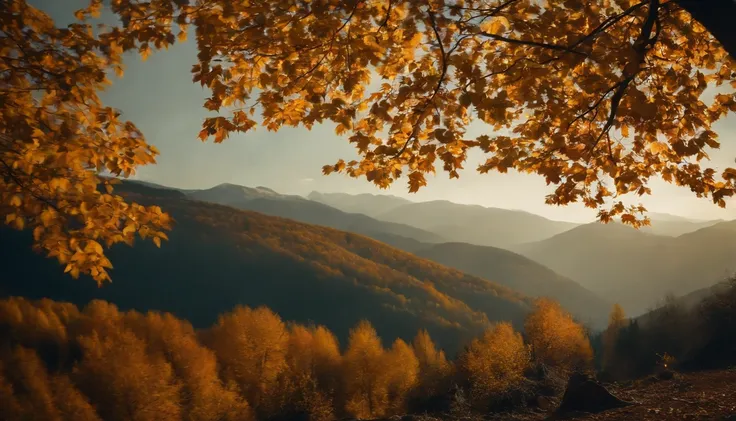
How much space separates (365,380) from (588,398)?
52529 mm

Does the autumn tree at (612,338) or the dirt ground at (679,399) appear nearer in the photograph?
the dirt ground at (679,399)

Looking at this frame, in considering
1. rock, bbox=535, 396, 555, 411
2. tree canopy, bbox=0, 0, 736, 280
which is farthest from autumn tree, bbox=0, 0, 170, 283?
rock, bbox=535, 396, 555, 411

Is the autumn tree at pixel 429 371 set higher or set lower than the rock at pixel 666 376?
lower

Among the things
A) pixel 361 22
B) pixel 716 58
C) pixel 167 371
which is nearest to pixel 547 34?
pixel 361 22

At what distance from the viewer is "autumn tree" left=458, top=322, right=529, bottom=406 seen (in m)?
49.2

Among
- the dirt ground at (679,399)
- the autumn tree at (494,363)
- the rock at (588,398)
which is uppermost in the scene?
the dirt ground at (679,399)

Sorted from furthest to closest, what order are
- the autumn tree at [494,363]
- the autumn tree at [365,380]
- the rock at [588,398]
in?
the autumn tree at [365,380] → the autumn tree at [494,363] → the rock at [588,398]

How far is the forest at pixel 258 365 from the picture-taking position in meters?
A: 44.5

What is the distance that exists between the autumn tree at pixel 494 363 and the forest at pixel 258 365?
18 cm

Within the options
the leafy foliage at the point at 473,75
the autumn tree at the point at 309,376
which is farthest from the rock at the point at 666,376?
the autumn tree at the point at 309,376

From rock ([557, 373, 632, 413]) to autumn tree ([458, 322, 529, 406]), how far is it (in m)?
35.9

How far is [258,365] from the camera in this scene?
58.1m

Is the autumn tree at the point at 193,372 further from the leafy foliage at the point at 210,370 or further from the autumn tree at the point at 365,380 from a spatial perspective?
the autumn tree at the point at 365,380

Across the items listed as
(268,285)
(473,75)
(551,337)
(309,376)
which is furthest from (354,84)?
(268,285)
